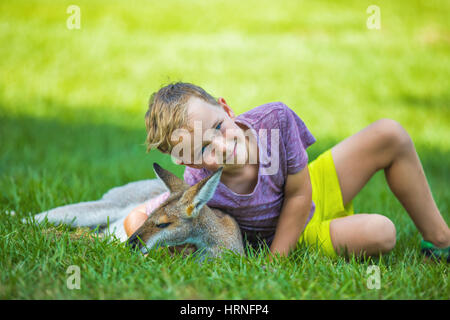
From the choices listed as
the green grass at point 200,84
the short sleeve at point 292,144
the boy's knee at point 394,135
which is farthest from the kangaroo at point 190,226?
the boy's knee at point 394,135

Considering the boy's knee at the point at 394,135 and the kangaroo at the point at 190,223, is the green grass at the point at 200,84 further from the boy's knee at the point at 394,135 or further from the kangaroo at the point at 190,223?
the boy's knee at the point at 394,135

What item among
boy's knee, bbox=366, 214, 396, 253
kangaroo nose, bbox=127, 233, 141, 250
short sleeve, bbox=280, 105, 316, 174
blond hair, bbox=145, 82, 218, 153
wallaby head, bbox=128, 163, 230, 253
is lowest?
boy's knee, bbox=366, 214, 396, 253

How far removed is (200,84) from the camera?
9102 millimetres

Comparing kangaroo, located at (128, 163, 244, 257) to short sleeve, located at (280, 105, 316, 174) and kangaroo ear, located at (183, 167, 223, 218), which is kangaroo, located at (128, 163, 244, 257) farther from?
short sleeve, located at (280, 105, 316, 174)

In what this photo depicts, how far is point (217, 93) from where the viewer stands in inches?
349

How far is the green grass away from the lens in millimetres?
2600

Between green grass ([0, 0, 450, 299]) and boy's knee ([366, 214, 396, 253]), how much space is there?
0.14 m

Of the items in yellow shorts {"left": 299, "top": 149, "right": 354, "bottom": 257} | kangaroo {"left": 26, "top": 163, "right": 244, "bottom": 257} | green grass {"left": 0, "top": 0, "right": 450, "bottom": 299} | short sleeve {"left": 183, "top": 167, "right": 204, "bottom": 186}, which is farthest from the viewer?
yellow shorts {"left": 299, "top": 149, "right": 354, "bottom": 257}

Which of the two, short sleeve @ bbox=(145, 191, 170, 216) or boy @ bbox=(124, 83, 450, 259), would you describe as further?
short sleeve @ bbox=(145, 191, 170, 216)

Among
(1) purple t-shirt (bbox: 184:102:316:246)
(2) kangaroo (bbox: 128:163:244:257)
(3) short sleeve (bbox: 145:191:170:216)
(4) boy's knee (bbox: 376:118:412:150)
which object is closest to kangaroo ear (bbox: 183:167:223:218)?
(2) kangaroo (bbox: 128:163:244:257)

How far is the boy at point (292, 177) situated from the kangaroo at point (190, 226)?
203 millimetres

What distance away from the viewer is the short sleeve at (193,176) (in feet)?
10.5
